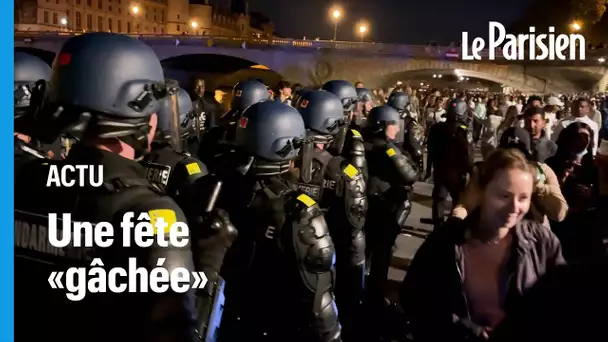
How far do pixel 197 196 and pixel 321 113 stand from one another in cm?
209

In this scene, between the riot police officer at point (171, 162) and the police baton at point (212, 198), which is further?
the riot police officer at point (171, 162)

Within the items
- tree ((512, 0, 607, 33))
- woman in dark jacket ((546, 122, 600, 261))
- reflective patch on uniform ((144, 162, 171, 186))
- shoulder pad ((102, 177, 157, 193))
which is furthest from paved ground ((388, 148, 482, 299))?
tree ((512, 0, 607, 33))

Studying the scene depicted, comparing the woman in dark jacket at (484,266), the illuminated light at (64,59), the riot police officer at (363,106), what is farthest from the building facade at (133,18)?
the riot police officer at (363,106)

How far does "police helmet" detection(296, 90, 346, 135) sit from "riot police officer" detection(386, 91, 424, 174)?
10.00 feet

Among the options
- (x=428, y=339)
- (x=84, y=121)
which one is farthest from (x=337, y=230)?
(x=84, y=121)

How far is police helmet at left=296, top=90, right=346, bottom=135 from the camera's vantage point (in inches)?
195

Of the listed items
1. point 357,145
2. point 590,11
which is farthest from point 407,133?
point 590,11

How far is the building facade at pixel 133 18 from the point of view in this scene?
13.1 m

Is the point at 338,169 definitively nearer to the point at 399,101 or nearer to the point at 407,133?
the point at 407,133

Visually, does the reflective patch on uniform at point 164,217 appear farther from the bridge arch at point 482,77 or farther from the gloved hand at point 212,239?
the bridge arch at point 482,77

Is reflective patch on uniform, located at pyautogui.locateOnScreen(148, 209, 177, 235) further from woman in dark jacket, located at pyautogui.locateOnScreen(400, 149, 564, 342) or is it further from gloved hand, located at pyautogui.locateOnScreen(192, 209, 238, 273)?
woman in dark jacket, located at pyautogui.locateOnScreen(400, 149, 564, 342)

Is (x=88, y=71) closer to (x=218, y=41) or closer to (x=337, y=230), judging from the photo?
(x=337, y=230)

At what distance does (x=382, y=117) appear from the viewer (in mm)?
6379

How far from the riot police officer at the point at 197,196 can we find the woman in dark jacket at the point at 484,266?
907 millimetres
